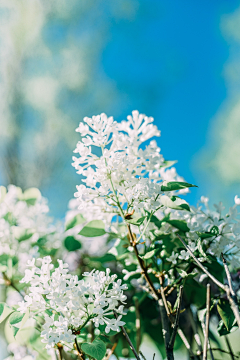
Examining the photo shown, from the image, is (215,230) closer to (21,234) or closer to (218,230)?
(218,230)

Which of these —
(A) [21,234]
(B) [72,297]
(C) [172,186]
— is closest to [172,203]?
(C) [172,186]

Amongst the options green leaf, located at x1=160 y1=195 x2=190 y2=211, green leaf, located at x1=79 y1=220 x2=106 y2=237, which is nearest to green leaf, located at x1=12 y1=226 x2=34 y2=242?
green leaf, located at x1=79 y1=220 x2=106 y2=237

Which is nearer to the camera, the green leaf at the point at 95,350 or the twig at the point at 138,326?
the green leaf at the point at 95,350

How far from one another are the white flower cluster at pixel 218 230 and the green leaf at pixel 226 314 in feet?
0.14

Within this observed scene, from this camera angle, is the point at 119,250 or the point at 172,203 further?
the point at 119,250

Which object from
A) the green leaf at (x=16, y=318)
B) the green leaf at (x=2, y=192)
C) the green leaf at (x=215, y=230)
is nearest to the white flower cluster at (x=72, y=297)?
the green leaf at (x=16, y=318)

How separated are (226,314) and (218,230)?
83 mm

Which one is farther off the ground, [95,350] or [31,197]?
[31,197]

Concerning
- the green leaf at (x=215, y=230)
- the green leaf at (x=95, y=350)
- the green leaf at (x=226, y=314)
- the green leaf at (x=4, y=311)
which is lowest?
the green leaf at (x=226, y=314)

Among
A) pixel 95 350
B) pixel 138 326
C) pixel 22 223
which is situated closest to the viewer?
pixel 95 350

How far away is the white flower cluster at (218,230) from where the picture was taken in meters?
0.28

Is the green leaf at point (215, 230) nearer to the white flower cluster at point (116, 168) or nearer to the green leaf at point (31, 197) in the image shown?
the white flower cluster at point (116, 168)

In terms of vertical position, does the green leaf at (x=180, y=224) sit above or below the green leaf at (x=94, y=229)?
below

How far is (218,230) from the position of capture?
0.94 feet
